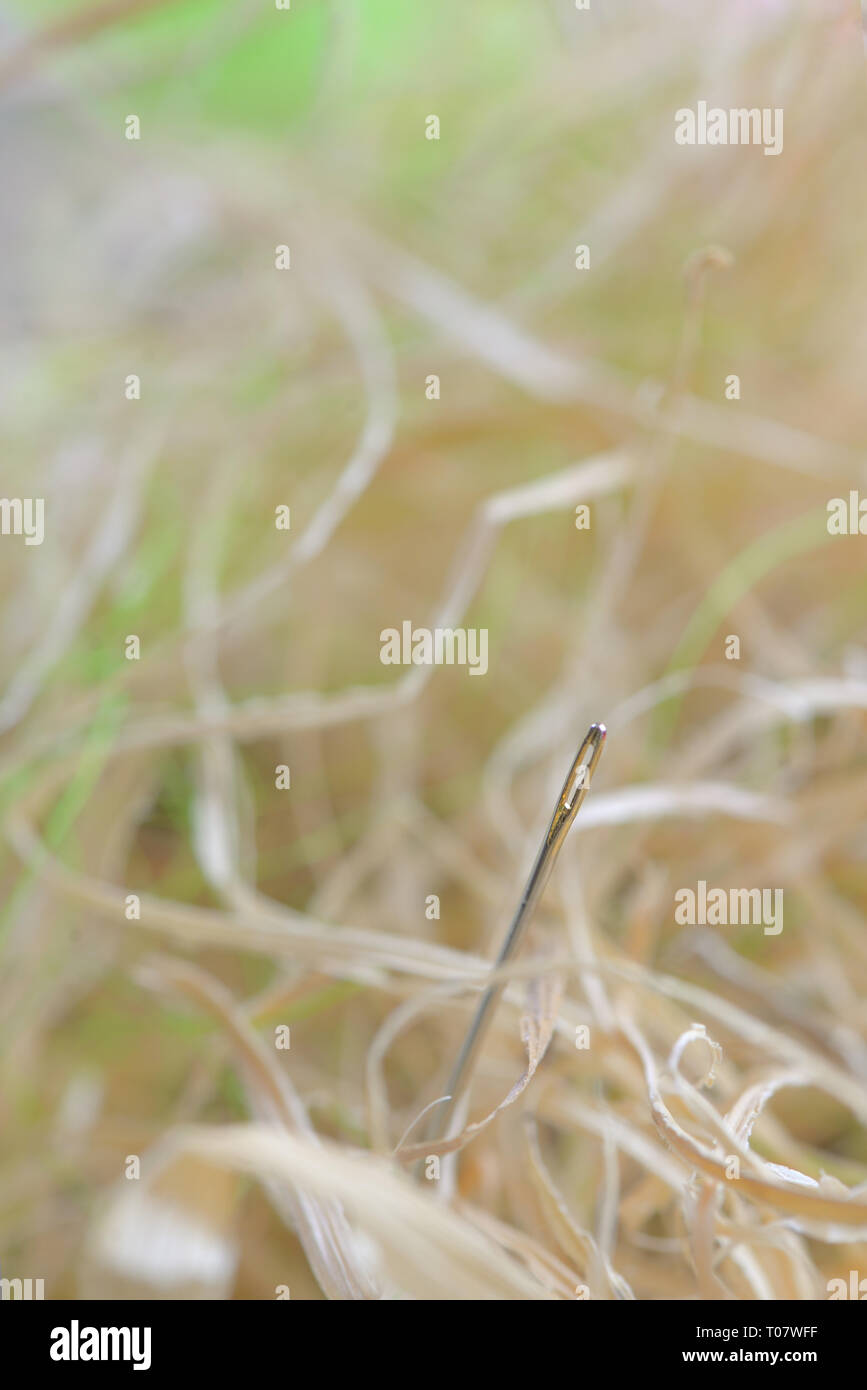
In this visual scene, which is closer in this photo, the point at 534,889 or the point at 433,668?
the point at 534,889

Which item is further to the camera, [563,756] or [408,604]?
[408,604]

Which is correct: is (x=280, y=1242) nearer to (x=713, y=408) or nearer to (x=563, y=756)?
(x=563, y=756)

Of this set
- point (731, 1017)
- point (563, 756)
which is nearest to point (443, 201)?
point (563, 756)
